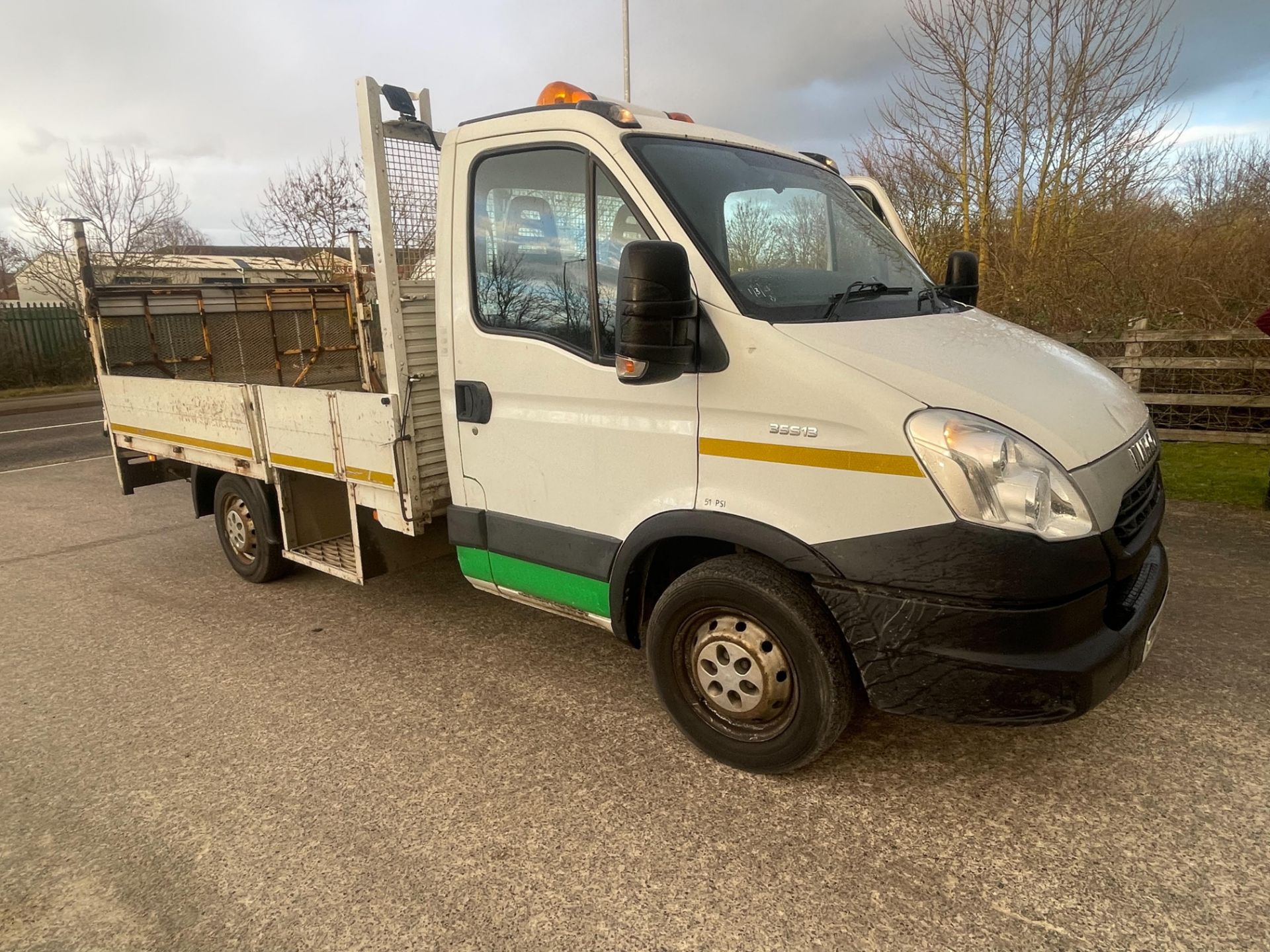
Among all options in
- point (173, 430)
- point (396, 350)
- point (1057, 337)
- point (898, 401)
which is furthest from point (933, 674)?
point (1057, 337)

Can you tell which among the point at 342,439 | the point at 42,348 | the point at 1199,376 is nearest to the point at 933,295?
the point at 342,439

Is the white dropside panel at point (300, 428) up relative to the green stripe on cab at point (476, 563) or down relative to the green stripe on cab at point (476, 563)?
up

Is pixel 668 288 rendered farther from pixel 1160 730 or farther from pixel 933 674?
pixel 1160 730

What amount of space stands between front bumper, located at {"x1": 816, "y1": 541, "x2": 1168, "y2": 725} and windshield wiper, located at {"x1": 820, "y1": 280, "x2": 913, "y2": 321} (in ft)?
3.27

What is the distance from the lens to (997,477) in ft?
8.00

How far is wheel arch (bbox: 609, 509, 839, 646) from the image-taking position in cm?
277

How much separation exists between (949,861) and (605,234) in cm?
248

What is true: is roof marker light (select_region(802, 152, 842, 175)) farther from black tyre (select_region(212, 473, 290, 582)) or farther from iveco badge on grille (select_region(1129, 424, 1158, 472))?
black tyre (select_region(212, 473, 290, 582))

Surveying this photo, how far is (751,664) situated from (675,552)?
58cm

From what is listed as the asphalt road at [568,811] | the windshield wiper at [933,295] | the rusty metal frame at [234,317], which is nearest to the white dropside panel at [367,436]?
the asphalt road at [568,811]

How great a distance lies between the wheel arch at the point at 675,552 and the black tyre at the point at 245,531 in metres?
2.94

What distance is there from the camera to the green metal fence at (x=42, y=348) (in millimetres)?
20891

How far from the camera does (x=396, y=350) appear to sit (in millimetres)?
3779

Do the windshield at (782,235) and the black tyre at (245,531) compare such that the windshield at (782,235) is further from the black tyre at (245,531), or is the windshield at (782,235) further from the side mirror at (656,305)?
the black tyre at (245,531)
